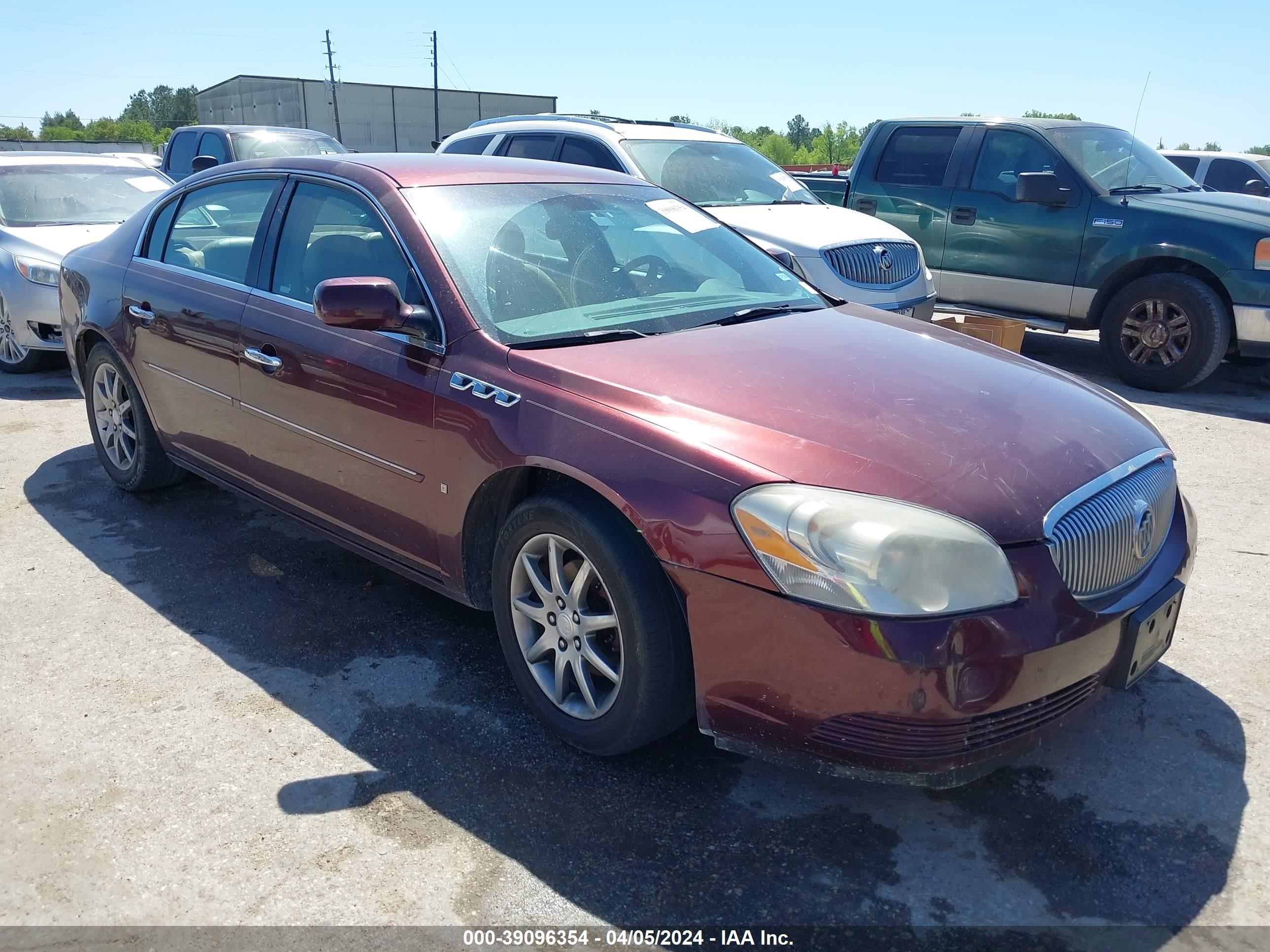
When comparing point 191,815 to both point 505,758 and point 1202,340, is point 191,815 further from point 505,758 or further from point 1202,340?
point 1202,340

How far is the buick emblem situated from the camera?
2.75 m

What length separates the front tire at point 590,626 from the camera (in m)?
2.68

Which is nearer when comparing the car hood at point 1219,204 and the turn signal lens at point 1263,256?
the turn signal lens at point 1263,256

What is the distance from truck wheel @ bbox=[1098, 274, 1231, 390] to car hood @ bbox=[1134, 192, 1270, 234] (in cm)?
51

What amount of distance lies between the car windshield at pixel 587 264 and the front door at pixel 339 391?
216 mm

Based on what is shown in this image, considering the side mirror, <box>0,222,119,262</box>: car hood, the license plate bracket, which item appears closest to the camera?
the license plate bracket

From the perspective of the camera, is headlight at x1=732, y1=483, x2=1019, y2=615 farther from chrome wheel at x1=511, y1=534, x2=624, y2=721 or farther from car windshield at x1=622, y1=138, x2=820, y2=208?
car windshield at x1=622, y1=138, x2=820, y2=208

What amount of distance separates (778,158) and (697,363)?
42741mm

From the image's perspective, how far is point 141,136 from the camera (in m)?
82.3

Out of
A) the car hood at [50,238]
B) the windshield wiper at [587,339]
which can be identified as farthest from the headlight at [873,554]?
the car hood at [50,238]

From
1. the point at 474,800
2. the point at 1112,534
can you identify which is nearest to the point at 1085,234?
the point at 1112,534

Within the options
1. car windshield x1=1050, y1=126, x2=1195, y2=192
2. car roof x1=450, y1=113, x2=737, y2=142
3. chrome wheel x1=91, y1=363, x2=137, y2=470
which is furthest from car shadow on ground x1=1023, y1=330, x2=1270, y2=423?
chrome wheel x1=91, y1=363, x2=137, y2=470

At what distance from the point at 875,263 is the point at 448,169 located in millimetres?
4288

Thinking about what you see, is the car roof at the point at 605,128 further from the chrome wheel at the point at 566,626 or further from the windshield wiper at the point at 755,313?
the chrome wheel at the point at 566,626
